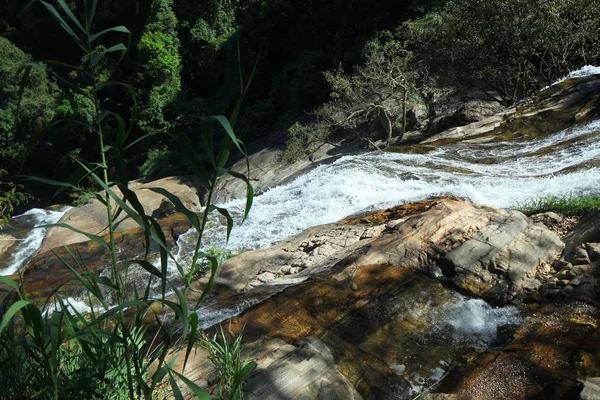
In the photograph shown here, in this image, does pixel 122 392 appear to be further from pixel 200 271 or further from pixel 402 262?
pixel 200 271

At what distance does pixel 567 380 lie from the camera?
2.79 metres

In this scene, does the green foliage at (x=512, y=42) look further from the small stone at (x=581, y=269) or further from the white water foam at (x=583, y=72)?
the small stone at (x=581, y=269)

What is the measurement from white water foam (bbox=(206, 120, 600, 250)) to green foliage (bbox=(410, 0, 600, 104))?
324 cm

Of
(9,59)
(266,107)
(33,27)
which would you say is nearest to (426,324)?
(266,107)

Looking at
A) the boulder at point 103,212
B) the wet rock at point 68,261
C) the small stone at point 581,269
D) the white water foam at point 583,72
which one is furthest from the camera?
the white water foam at point 583,72

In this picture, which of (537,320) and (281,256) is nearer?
(537,320)

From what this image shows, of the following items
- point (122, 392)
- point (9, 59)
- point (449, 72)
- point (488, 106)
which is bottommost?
point (488, 106)

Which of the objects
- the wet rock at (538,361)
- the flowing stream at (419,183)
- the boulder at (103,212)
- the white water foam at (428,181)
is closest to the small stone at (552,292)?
the wet rock at (538,361)

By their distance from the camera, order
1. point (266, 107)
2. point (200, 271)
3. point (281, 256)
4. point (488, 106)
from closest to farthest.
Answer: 1. point (281, 256)
2. point (200, 271)
3. point (488, 106)
4. point (266, 107)

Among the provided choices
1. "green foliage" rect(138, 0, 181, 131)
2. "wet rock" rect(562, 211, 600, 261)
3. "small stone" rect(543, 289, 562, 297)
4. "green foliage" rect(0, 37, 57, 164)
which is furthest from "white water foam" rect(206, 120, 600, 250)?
"green foliage" rect(0, 37, 57, 164)

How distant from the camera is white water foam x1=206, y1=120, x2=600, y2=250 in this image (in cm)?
758

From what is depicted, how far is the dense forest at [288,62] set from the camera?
1284 centimetres

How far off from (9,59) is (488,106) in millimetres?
23441

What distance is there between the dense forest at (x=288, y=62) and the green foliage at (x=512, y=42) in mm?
31
